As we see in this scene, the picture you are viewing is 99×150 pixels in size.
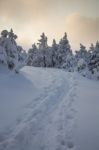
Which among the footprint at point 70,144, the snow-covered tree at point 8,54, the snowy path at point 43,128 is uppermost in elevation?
the snow-covered tree at point 8,54

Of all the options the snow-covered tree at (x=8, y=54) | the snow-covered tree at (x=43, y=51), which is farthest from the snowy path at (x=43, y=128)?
the snow-covered tree at (x=43, y=51)

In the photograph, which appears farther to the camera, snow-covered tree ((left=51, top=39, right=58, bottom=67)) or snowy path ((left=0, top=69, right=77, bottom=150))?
snow-covered tree ((left=51, top=39, right=58, bottom=67))

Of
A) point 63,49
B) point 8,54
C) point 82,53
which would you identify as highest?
point 63,49

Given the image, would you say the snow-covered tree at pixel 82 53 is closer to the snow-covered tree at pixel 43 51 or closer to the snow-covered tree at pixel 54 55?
the snow-covered tree at pixel 54 55

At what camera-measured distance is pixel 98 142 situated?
5875 mm

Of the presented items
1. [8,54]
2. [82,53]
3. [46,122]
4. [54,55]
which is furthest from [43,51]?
[46,122]

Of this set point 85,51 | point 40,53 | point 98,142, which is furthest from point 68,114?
point 85,51

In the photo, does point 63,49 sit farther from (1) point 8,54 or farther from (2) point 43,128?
(2) point 43,128

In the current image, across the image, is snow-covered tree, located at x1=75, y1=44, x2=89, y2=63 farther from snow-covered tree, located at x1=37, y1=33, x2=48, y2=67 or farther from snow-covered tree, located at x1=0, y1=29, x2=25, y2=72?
snow-covered tree, located at x1=0, y1=29, x2=25, y2=72

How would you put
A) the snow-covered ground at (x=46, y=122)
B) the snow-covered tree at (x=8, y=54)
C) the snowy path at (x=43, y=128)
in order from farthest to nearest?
the snow-covered tree at (x=8, y=54), the snow-covered ground at (x=46, y=122), the snowy path at (x=43, y=128)

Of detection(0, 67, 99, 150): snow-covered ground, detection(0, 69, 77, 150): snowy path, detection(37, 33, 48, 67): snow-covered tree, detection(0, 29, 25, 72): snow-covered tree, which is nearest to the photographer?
detection(0, 69, 77, 150): snowy path

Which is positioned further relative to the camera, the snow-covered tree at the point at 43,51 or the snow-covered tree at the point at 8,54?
the snow-covered tree at the point at 43,51

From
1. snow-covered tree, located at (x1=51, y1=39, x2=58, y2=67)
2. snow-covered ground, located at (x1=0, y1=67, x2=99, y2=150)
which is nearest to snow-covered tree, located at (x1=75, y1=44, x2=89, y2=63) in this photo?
snow-covered tree, located at (x1=51, y1=39, x2=58, y2=67)

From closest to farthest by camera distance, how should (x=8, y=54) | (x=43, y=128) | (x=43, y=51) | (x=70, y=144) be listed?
(x=70, y=144), (x=43, y=128), (x=8, y=54), (x=43, y=51)
